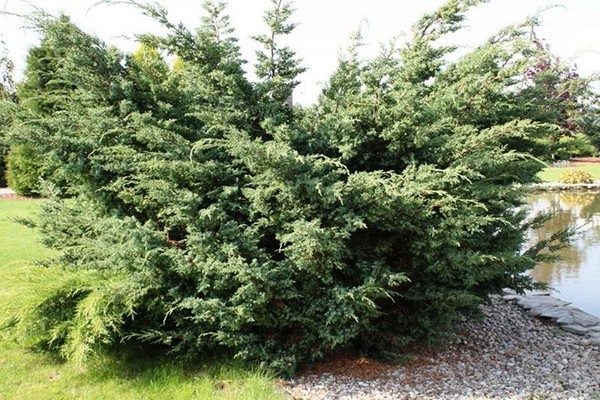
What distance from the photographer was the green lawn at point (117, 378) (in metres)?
2.91

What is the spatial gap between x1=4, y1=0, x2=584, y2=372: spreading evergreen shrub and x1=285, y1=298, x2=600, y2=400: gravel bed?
8.6 inches

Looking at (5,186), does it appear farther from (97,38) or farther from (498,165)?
(498,165)

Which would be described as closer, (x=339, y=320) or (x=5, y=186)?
(x=339, y=320)

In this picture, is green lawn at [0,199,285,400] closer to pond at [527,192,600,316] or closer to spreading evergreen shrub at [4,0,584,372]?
spreading evergreen shrub at [4,0,584,372]

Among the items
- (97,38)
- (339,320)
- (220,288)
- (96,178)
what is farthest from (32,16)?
(339,320)

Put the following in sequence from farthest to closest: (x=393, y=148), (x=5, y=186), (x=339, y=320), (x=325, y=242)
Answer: (x=5, y=186) < (x=393, y=148) < (x=339, y=320) < (x=325, y=242)

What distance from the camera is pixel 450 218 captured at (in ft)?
9.36

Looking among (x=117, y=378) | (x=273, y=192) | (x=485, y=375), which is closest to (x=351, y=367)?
(x=485, y=375)

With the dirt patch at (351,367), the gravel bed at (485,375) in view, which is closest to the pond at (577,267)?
the gravel bed at (485,375)

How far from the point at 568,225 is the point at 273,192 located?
9.04 metres

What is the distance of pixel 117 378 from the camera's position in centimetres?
312

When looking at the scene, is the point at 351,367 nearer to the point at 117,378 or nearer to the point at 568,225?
the point at 117,378

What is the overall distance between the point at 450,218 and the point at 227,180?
4.60 feet

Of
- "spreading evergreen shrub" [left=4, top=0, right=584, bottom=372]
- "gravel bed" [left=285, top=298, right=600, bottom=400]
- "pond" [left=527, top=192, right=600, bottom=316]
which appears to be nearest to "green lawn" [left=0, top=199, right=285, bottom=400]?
"spreading evergreen shrub" [left=4, top=0, right=584, bottom=372]
